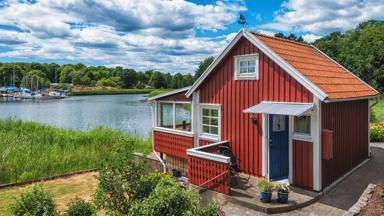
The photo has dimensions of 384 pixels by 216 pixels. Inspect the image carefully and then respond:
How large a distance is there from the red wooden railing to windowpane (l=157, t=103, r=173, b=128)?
10.4ft

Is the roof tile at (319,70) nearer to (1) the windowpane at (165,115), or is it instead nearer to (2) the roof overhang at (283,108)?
(2) the roof overhang at (283,108)

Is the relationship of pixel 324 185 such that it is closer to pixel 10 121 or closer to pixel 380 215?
pixel 380 215

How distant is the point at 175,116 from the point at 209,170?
3.94 metres

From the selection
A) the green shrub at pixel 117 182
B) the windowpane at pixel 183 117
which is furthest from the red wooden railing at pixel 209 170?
the green shrub at pixel 117 182

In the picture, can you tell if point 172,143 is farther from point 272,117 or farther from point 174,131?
point 272,117

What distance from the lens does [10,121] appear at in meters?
20.4

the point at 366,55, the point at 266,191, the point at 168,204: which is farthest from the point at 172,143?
the point at 366,55

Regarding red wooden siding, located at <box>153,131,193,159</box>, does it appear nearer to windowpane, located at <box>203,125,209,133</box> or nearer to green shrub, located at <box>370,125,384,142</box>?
windowpane, located at <box>203,125,209,133</box>

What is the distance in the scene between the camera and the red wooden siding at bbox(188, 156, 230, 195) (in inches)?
312

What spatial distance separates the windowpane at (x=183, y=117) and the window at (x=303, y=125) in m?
4.19

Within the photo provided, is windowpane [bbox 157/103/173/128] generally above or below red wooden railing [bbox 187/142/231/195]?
above

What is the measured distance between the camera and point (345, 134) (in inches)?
376

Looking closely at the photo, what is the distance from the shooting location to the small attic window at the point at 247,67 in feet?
30.4

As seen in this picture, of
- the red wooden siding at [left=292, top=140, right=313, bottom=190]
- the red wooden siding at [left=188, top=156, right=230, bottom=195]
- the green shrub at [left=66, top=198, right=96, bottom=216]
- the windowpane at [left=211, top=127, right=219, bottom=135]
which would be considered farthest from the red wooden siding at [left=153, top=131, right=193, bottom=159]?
the green shrub at [left=66, top=198, right=96, bottom=216]
